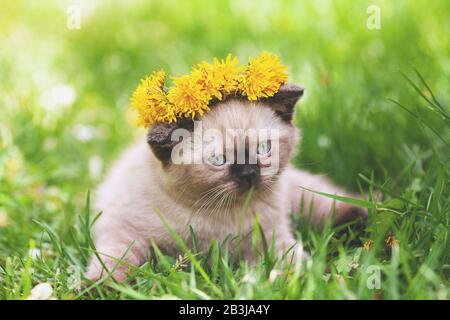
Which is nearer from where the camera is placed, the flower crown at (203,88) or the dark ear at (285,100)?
the flower crown at (203,88)

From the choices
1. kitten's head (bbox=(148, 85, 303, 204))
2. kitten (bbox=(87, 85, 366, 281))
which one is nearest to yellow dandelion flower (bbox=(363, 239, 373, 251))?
kitten (bbox=(87, 85, 366, 281))

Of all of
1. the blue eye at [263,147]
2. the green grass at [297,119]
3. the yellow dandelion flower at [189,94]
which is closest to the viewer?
the green grass at [297,119]

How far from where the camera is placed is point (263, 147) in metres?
2.46

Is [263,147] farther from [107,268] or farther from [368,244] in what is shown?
[107,268]

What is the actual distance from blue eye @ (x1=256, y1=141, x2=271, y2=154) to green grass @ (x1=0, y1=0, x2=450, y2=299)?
13.8 inches

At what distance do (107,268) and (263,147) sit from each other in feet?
2.43

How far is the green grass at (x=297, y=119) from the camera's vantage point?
2.21 metres

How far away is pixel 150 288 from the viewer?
2262 millimetres

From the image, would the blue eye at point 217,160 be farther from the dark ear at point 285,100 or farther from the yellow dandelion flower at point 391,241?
the yellow dandelion flower at point 391,241

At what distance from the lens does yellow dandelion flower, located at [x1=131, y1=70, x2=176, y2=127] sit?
2371 mm

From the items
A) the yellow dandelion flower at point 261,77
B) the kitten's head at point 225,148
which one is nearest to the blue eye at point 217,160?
the kitten's head at point 225,148

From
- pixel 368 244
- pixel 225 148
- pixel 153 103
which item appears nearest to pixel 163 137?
pixel 153 103

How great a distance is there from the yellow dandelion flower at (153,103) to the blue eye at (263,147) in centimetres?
34
